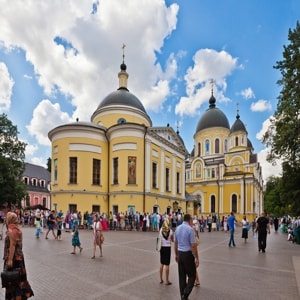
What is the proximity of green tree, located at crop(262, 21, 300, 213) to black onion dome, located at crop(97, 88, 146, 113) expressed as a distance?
73.5ft

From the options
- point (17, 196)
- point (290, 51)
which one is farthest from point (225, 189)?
point (290, 51)

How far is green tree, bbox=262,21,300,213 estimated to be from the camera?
1959 centimetres

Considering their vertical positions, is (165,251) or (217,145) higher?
(217,145)

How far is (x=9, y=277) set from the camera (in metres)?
5.41

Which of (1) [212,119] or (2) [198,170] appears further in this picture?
(1) [212,119]

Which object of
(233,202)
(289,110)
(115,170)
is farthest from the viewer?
(233,202)

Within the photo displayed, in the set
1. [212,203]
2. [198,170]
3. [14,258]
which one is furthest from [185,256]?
[198,170]

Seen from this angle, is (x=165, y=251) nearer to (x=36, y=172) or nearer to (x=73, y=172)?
(x=73, y=172)

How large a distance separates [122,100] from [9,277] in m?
37.4

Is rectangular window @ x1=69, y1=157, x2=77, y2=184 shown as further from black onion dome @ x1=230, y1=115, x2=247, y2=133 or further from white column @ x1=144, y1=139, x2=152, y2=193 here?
black onion dome @ x1=230, y1=115, x2=247, y2=133

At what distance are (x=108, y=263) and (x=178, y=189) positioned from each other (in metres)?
32.2

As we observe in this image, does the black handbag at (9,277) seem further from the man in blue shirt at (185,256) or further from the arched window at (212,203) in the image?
the arched window at (212,203)

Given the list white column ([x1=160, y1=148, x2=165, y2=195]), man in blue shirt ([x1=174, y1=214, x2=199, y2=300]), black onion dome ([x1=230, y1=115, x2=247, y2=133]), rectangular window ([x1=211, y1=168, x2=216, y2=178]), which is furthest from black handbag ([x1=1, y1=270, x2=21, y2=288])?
black onion dome ([x1=230, y1=115, x2=247, y2=133])

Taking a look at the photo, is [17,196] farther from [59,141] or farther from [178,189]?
[178,189]
